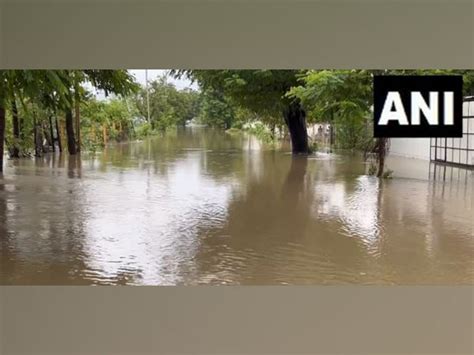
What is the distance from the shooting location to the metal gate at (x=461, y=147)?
4340 millimetres

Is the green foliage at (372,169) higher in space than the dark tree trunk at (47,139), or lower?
lower

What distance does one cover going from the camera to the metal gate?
14.2 feet

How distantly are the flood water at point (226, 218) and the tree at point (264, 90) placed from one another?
0.81 feet

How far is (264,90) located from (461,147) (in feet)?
5.20

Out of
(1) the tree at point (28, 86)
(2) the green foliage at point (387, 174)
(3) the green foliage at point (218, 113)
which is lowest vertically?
(2) the green foliage at point (387, 174)

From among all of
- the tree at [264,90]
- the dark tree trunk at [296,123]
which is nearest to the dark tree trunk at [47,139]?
the tree at [264,90]

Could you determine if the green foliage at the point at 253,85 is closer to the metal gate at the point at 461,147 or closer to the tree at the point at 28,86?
the tree at the point at 28,86

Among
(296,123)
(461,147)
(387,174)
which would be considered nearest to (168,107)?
(296,123)

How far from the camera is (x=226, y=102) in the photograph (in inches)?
193

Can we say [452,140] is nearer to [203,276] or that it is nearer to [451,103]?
[451,103]

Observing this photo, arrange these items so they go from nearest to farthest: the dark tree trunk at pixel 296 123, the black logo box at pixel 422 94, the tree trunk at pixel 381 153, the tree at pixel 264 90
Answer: the black logo box at pixel 422 94 → the tree at pixel 264 90 → the tree trunk at pixel 381 153 → the dark tree trunk at pixel 296 123
